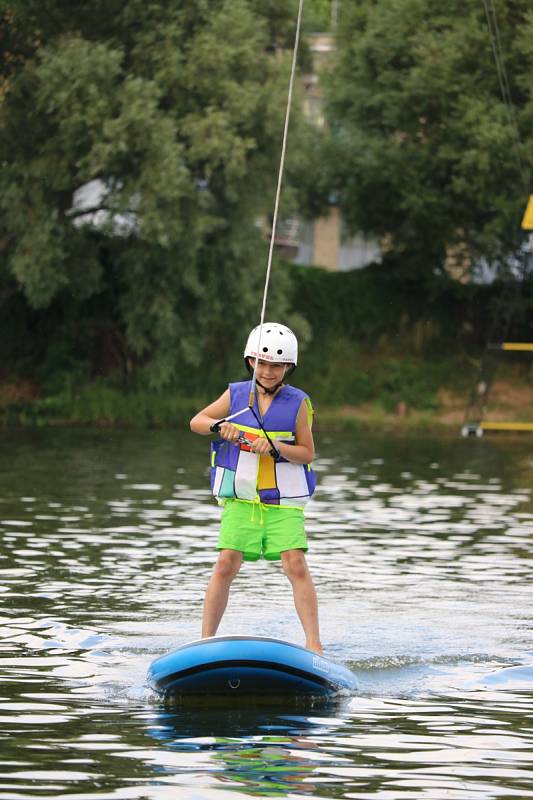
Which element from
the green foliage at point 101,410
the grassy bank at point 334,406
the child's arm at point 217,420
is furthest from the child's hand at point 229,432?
the green foliage at point 101,410

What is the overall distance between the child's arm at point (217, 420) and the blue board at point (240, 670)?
1.08 meters

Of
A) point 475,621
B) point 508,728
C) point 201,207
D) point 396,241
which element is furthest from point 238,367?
point 508,728

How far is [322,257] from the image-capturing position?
6278 cm

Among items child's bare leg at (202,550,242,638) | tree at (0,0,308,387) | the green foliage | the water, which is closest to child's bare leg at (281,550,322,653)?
child's bare leg at (202,550,242,638)

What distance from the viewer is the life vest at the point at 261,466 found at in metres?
9.73

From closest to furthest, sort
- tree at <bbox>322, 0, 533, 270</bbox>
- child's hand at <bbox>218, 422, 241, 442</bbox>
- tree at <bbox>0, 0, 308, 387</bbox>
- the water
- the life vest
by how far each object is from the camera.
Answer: the water → child's hand at <bbox>218, 422, 241, 442</bbox> → the life vest → tree at <bbox>0, 0, 308, 387</bbox> → tree at <bbox>322, 0, 533, 270</bbox>

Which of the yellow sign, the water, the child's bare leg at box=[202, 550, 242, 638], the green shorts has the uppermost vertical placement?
the yellow sign

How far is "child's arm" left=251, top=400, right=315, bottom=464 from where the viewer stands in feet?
31.3

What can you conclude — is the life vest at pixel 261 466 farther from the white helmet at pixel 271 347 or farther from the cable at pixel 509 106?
the cable at pixel 509 106

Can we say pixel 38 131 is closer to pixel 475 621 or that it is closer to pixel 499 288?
pixel 499 288

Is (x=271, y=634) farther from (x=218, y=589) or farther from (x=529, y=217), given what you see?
(x=529, y=217)

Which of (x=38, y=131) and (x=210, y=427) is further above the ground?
(x=38, y=131)

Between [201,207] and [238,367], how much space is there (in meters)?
4.58

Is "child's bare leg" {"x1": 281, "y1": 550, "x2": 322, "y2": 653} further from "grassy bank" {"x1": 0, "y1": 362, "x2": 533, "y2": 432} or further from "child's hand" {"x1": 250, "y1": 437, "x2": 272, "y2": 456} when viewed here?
"grassy bank" {"x1": 0, "y1": 362, "x2": 533, "y2": 432}
